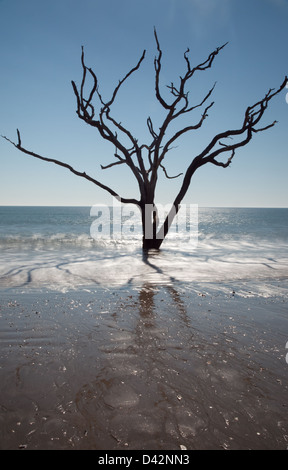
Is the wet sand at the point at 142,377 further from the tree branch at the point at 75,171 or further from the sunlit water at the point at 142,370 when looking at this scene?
the tree branch at the point at 75,171

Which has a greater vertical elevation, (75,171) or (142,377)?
(75,171)

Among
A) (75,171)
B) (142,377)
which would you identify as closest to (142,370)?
(142,377)

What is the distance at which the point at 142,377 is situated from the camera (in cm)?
230

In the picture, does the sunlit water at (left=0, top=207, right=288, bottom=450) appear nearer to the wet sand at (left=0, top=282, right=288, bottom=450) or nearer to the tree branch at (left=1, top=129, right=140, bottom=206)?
the wet sand at (left=0, top=282, right=288, bottom=450)

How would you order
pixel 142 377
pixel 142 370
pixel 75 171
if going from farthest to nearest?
pixel 75 171 → pixel 142 370 → pixel 142 377

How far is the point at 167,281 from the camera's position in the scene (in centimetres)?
614

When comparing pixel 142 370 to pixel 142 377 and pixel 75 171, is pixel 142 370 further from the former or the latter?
pixel 75 171

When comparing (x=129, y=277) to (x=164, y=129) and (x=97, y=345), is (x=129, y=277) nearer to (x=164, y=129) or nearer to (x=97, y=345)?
(x=97, y=345)

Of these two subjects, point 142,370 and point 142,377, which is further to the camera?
point 142,370

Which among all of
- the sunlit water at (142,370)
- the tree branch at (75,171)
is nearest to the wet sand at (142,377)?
the sunlit water at (142,370)

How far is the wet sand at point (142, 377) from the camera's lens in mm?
1706

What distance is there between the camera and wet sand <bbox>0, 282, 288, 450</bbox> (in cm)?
171

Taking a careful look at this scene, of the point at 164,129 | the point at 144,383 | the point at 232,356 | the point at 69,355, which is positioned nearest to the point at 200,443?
the point at 144,383

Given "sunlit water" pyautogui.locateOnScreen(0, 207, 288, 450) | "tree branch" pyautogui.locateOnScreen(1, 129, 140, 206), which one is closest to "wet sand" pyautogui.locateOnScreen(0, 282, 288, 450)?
"sunlit water" pyautogui.locateOnScreen(0, 207, 288, 450)
